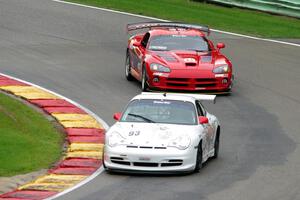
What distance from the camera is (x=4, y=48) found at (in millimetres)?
30109

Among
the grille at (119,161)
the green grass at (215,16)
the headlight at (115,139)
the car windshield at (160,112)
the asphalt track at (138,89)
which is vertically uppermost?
the car windshield at (160,112)

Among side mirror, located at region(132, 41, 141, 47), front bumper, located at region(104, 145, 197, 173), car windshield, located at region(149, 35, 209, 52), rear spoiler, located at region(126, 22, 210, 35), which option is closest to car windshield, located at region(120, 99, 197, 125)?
front bumper, located at region(104, 145, 197, 173)

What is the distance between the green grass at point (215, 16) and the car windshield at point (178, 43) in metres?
8.02

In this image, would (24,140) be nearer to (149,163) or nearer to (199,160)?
(149,163)

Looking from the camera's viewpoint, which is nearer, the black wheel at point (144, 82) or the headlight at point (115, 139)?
the headlight at point (115, 139)

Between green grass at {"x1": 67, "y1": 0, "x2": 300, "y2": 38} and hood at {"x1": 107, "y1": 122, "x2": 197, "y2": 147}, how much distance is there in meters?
16.7

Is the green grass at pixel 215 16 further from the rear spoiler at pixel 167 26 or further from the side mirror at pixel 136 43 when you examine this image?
the side mirror at pixel 136 43

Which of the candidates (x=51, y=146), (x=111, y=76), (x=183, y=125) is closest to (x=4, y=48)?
(x=111, y=76)

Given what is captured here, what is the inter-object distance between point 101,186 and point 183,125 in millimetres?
2316

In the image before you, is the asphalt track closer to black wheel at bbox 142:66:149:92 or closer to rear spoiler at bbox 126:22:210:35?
black wheel at bbox 142:66:149:92

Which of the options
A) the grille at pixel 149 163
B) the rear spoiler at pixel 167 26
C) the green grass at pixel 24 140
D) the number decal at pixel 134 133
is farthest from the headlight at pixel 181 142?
the rear spoiler at pixel 167 26

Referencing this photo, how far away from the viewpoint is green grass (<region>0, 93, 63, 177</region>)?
1790 centimetres

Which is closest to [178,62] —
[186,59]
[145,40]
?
[186,59]

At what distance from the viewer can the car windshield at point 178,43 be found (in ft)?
85.9
